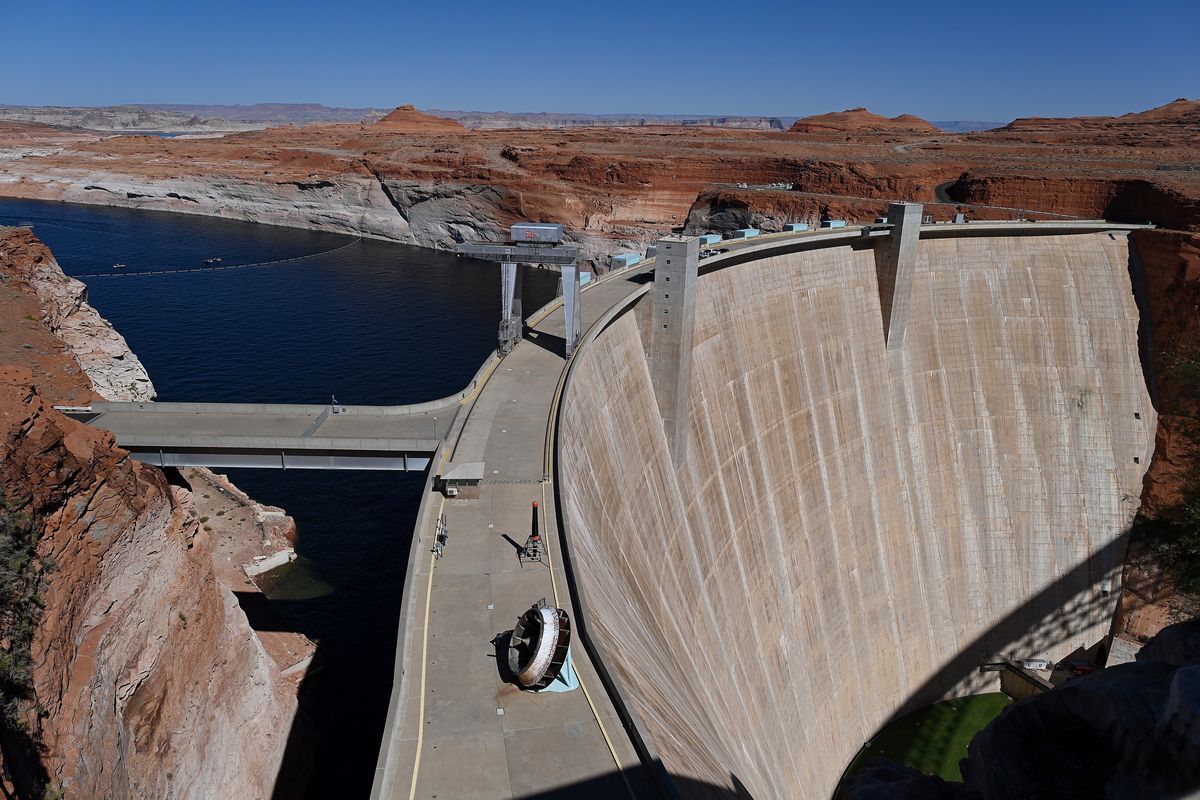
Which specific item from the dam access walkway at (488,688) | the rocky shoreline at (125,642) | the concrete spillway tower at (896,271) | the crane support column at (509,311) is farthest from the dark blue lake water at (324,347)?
the concrete spillway tower at (896,271)

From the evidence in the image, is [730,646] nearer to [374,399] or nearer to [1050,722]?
[1050,722]

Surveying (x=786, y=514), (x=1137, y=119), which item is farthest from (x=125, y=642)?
(x=1137, y=119)

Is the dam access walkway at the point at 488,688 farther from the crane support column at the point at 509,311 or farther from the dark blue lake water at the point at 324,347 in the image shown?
the dark blue lake water at the point at 324,347

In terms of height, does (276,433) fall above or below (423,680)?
above

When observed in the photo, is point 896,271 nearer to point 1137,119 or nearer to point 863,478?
point 863,478

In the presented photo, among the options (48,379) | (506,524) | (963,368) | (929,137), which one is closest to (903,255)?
(963,368)
